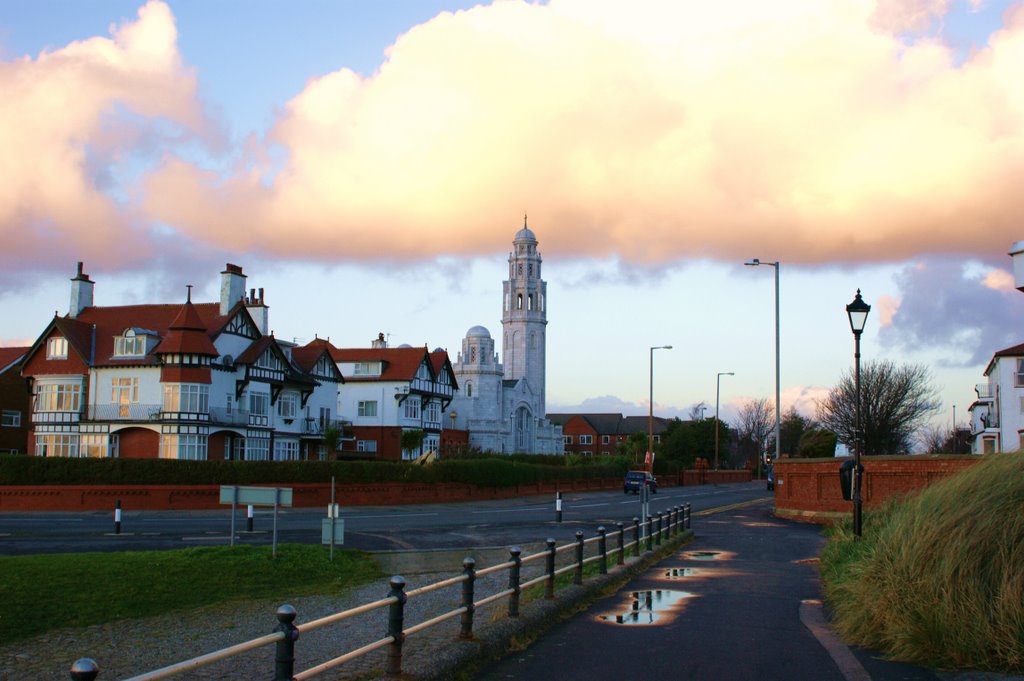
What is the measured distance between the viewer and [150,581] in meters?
18.1

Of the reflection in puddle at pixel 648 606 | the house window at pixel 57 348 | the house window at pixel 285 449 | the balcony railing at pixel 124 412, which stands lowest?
the reflection in puddle at pixel 648 606

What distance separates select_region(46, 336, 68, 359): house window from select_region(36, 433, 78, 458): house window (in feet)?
14.1

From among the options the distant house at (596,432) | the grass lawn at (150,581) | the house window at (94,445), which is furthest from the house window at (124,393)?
the distant house at (596,432)

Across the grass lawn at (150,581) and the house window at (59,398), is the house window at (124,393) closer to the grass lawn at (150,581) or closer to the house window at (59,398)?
the house window at (59,398)

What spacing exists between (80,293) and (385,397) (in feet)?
82.4

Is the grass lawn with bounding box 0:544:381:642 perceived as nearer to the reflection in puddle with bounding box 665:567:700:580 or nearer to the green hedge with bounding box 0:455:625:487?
the reflection in puddle with bounding box 665:567:700:580

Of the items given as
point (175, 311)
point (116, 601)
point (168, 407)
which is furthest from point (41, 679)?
point (175, 311)

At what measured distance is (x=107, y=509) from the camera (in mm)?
41344

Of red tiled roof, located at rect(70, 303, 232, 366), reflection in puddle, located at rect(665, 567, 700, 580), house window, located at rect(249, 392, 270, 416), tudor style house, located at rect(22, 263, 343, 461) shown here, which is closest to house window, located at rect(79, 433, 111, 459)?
tudor style house, located at rect(22, 263, 343, 461)

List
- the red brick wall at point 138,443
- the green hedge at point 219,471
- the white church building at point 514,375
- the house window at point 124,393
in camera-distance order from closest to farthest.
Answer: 1. the green hedge at point 219,471
2. the house window at point 124,393
3. the red brick wall at point 138,443
4. the white church building at point 514,375

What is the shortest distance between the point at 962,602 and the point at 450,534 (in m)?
21.9

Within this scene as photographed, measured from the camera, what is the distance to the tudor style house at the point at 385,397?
253 feet

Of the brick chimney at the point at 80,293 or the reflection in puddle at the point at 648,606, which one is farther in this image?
the brick chimney at the point at 80,293

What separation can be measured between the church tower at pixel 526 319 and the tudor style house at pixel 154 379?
68.0m
